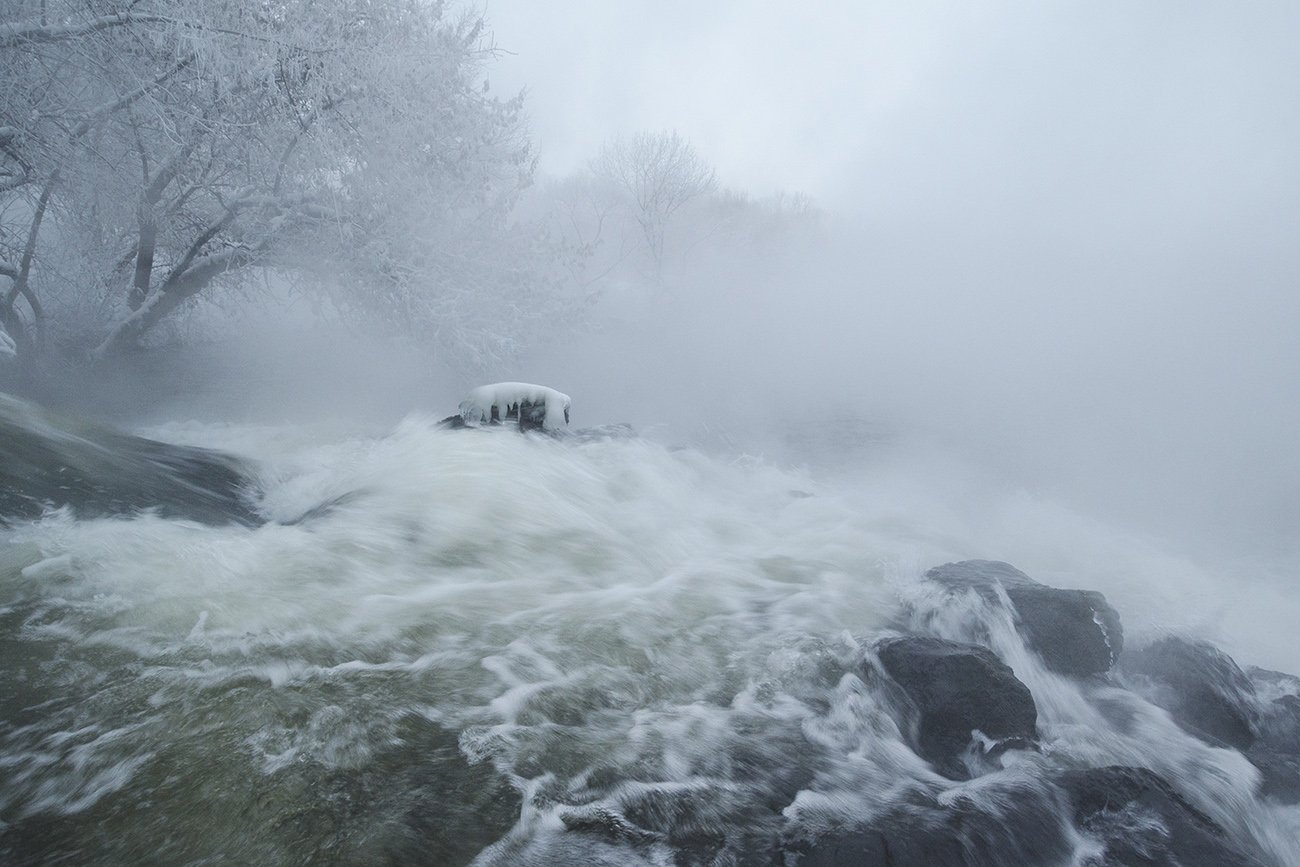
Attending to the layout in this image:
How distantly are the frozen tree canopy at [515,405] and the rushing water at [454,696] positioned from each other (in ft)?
9.76

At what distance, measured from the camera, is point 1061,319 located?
32.5 metres

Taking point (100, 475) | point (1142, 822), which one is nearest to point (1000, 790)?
point (1142, 822)

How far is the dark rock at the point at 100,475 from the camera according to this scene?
4641 millimetres

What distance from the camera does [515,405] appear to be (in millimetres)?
9438

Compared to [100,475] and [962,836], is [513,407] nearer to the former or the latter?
[100,475]

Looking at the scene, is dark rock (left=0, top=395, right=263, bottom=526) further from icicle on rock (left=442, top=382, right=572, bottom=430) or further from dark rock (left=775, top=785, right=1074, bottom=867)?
dark rock (left=775, top=785, right=1074, bottom=867)

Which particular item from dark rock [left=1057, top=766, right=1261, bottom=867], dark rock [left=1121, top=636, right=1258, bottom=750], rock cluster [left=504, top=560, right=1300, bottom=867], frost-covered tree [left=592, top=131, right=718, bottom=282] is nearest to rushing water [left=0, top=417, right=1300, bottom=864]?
rock cluster [left=504, top=560, right=1300, bottom=867]

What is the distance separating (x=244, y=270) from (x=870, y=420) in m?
16.2

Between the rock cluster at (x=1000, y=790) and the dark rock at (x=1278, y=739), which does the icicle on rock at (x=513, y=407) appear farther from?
the dark rock at (x=1278, y=739)

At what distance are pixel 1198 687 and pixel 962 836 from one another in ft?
11.5

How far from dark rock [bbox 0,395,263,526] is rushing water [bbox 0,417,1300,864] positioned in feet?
1.18

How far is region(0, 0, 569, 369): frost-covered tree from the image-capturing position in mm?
8109

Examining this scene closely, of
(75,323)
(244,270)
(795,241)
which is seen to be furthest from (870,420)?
(795,241)

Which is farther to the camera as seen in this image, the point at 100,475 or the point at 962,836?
the point at 100,475
